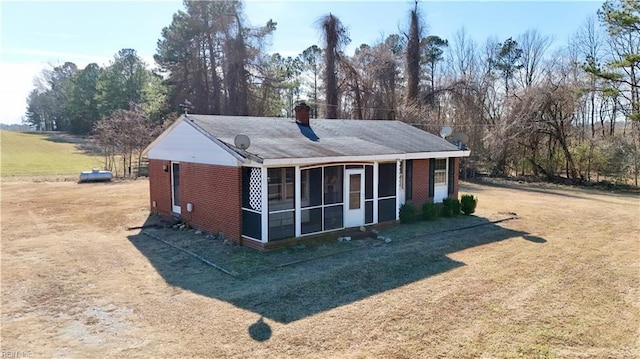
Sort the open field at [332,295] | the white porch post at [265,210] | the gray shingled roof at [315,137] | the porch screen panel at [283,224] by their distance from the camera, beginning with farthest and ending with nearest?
the gray shingled roof at [315,137]
the porch screen panel at [283,224]
the white porch post at [265,210]
the open field at [332,295]

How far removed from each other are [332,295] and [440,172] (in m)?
9.72

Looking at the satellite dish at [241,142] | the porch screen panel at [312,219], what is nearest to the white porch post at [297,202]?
the porch screen panel at [312,219]

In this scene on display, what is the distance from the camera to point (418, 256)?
10.2 meters

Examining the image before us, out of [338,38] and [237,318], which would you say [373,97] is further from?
[237,318]

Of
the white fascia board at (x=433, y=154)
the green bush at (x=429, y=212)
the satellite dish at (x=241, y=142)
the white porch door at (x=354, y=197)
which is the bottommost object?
the green bush at (x=429, y=212)

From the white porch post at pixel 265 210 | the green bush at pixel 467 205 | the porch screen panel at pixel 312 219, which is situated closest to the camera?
the white porch post at pixel 265 210

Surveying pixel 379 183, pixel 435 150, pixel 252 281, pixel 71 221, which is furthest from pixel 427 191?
pixel 71 221

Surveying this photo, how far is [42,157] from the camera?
41438 millimetres

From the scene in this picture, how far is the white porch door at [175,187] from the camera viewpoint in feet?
46.5

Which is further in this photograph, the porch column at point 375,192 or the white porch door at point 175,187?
the white porch door at point 175,187

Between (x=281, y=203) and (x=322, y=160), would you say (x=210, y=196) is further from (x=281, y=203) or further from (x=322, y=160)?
(x=322, y=160)

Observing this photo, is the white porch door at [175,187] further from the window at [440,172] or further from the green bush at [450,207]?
the green bush at [450,207]

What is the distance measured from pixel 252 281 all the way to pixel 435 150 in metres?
9.34

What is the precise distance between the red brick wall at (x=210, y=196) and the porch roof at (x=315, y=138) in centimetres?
105
